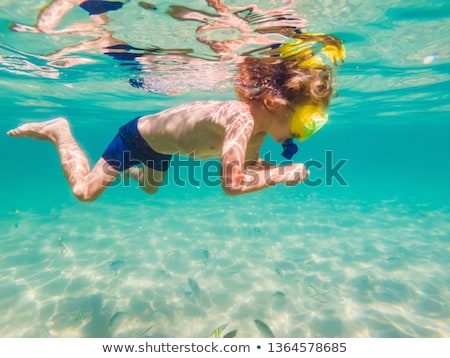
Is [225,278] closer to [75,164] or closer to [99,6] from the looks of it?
[75,164]

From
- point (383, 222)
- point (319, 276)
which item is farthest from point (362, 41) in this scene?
point (383, 222)

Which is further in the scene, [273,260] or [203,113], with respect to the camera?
[273,260]

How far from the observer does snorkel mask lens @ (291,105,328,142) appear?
3760 millimetres

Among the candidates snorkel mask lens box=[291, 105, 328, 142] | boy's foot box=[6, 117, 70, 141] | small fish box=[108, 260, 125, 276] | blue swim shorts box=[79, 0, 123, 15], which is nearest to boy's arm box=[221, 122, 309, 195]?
snorkel mask lens box=[291, 105, 328, 142]

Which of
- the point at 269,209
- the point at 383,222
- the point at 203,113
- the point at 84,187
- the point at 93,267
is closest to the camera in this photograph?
the point at 203,113

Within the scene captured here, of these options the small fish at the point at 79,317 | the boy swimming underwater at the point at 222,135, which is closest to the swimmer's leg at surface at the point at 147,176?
the boy swimming underwater at the point at 222,135

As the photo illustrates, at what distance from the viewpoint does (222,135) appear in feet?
12.7

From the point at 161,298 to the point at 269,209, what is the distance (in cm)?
1228

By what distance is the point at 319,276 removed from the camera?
8.95 meters

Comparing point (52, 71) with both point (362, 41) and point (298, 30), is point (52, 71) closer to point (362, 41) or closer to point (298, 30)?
point (298, 30)

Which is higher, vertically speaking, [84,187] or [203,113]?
[203,113]

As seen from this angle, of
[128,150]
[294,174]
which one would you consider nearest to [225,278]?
[128,150]

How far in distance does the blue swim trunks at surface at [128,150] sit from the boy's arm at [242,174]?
7.84 feet

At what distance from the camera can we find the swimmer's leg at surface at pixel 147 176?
20.7ft
